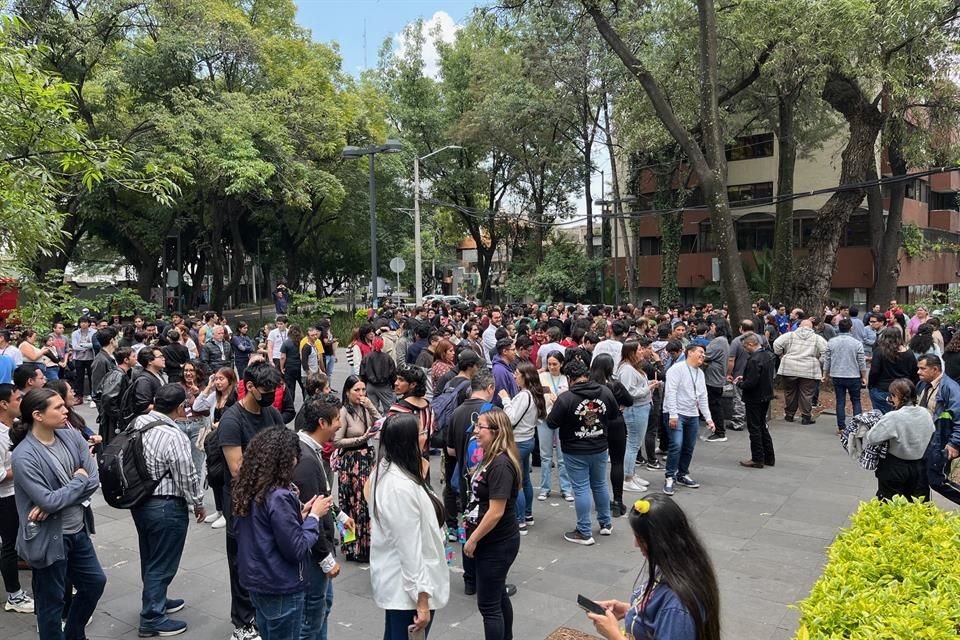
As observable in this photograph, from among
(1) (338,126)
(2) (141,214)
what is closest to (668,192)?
(1) (338,126)

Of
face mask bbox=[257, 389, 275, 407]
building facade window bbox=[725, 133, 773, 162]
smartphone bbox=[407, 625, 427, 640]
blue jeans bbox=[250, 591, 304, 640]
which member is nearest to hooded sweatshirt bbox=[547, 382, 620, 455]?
face mask bbox=[257, 389, 275, 407]

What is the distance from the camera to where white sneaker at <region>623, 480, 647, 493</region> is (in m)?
8.11

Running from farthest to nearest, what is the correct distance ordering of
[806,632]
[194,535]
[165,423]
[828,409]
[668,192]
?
1. [668,192]
2. [828,409]
3. [194,535]
4. [165,423]
5. [806,632]

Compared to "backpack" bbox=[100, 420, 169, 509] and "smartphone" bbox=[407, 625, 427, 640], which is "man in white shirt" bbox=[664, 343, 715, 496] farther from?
"backpack" bbox=[100, 420, 169, 509]

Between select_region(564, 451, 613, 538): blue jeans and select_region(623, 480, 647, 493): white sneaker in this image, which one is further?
select_region(623, 480, 647, 493): white sneaker

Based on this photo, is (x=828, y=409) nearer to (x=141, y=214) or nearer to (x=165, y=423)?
(x=165, y=423)

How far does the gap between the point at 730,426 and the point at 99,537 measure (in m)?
9.18

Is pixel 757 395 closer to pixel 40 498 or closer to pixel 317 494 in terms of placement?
pixel 317 494

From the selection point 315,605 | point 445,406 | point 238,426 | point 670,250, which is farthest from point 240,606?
point 670,250

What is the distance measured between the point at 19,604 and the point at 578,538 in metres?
4.61

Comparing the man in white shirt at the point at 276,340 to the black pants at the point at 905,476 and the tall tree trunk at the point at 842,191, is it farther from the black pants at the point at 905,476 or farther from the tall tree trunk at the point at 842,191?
the tall tree trunk at the point at 842,191

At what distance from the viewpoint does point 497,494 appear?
4215mm

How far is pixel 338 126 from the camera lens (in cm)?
2702

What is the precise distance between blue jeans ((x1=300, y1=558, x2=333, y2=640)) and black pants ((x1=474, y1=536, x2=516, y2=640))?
3.03 ft
